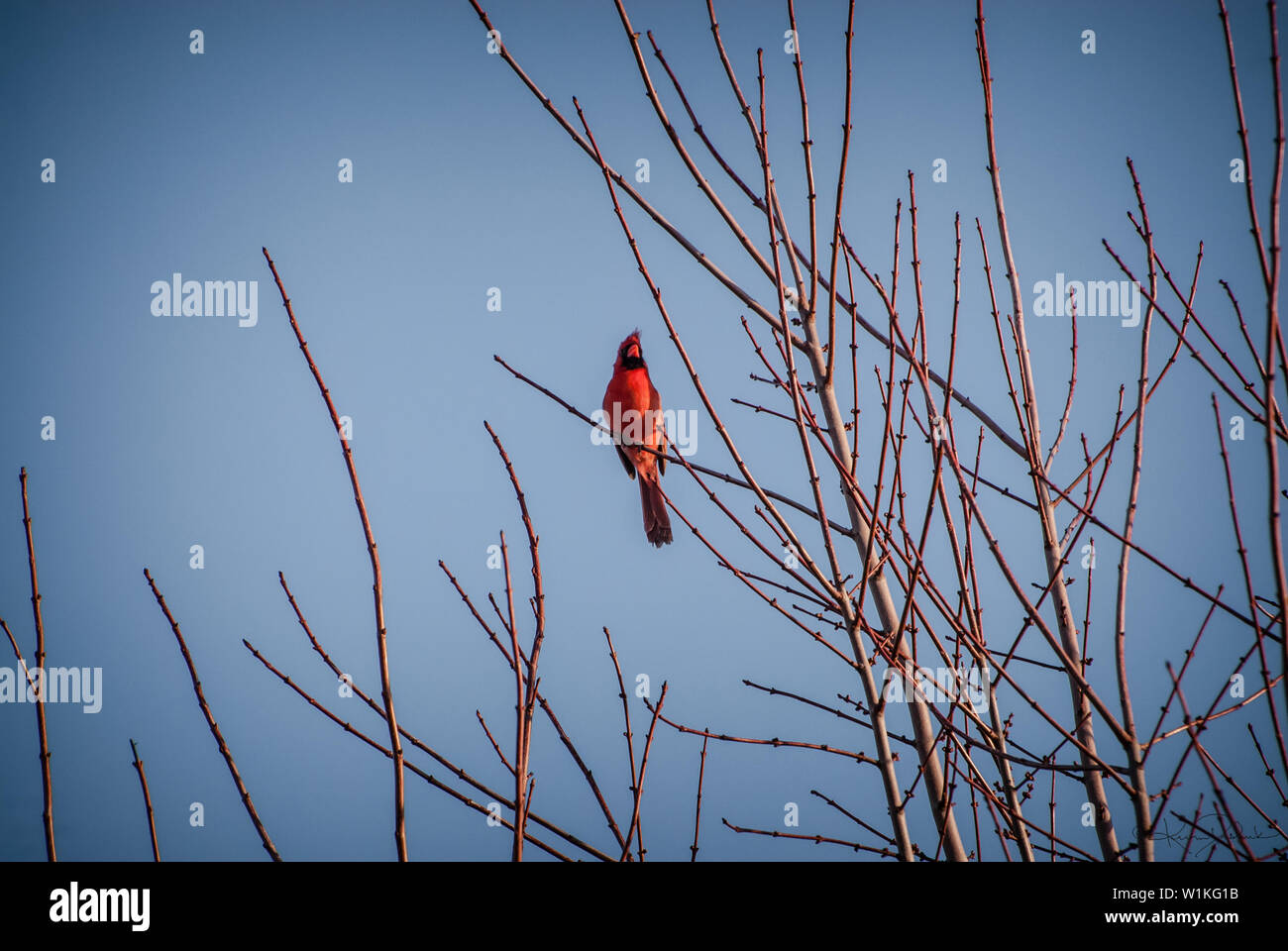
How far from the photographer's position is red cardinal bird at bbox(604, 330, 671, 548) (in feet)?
17.2

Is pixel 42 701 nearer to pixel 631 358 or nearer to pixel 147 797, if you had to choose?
pixel 147 797

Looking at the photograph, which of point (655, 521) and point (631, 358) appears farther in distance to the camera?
point (631, 358)

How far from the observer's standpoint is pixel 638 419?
18.5ft

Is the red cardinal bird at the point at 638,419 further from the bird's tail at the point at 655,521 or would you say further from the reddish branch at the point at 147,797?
the reddish branch at the point at 147,797

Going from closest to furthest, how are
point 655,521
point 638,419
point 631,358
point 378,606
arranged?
point 378,606 < point 655,521 < point 638,419 < point 631,358

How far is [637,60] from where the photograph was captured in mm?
1788

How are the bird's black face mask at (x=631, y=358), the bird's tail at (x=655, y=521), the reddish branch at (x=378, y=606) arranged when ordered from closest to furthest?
the reddish branch at (x=378, y=606) < the bird's tail at (x=655, y=521) < the bird's black face mask at (x=631, y=358)

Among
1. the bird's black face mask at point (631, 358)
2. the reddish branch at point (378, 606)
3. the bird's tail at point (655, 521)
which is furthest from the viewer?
the bird's black face mask at point (631, 358)

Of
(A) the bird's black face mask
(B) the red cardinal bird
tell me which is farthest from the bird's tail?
(A) the bird's black face mask

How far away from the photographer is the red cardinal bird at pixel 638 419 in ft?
17.2

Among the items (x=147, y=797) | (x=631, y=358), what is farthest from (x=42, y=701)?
(x=631, y=358)

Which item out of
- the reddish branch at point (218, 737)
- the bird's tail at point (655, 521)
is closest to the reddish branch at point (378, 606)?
the reddish branch at point (218, 737)

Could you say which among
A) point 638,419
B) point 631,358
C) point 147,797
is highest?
point 631,358

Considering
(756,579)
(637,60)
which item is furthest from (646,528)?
(637,60)
